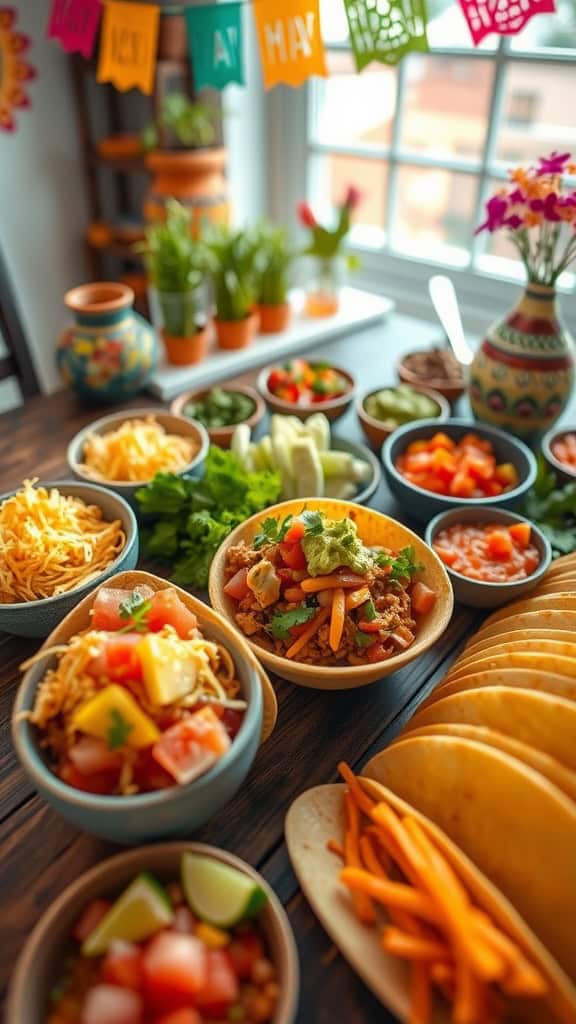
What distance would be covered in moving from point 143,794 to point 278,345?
2.08 metres

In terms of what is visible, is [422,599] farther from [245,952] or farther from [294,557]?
[245,952]

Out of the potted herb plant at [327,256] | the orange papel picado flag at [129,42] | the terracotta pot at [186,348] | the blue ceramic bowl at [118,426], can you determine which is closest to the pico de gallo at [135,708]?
the blue ceramic bowl at [118,426]

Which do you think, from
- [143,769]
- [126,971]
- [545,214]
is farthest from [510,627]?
[545,214]

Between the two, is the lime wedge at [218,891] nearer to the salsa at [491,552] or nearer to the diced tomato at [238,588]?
the diced tomato at [238,588]

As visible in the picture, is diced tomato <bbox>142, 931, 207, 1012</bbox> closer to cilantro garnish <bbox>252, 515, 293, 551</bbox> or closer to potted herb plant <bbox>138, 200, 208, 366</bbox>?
cilantro garnish <bbox>252, 515, 293, 551</bbox>

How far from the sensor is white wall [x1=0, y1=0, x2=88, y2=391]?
12.0 feet

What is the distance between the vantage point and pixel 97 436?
1894mm

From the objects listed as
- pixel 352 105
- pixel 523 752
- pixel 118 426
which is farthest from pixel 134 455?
pixel 352 105

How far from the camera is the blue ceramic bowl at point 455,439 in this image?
171 centimetres

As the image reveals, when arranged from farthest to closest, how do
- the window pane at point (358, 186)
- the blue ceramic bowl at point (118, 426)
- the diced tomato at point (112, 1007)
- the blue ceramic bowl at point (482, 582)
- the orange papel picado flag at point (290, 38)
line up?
the window pane at point (358, 186) → the orange papel picado flag at point (290, 38) → the blue ceramic bowl at point (118, 426) → the blue ceramic bowl at point (482, 582) → the diced tomato at point (112, 1007)

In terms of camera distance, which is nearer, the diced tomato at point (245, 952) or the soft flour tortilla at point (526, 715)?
the diced tomato at point (245, 952)

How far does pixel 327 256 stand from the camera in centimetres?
284

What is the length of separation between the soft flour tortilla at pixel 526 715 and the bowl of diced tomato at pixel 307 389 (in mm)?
1182

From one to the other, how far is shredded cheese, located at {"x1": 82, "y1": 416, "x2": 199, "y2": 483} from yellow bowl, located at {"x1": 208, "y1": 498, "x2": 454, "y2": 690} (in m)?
0.39
